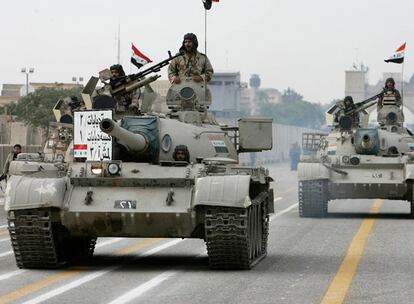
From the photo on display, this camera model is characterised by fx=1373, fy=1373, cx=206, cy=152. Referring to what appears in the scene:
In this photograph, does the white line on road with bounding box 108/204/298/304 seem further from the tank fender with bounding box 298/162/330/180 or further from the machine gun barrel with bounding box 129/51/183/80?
the tank fender with bounding box 298/162/330/180

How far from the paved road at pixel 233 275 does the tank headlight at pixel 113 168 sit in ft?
3.84

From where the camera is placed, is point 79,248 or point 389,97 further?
point 389,97

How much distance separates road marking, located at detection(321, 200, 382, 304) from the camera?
13.5 metres

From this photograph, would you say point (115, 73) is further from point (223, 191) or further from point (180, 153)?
point (223, 191)

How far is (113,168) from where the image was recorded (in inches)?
667

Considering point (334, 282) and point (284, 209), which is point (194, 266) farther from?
point (284, 209)

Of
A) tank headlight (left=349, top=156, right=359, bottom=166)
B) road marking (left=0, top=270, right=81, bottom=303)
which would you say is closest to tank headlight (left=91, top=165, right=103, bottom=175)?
road marking (left=0, top=270, right=81, bottom=303)

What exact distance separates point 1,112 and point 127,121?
82.1 metres

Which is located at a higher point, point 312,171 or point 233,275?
point 312,171

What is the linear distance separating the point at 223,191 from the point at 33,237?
2.36 m

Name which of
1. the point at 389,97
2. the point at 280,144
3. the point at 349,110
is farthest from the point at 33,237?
the point at 280,144

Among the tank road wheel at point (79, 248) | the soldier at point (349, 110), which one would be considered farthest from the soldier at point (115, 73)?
the soldier at point (349, 110)

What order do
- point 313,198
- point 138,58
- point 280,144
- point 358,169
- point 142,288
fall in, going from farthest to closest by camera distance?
point 280,144, point 138,58, point 358,169, point 313,198, point 142,288

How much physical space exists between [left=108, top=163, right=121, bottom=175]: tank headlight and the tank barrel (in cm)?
33
